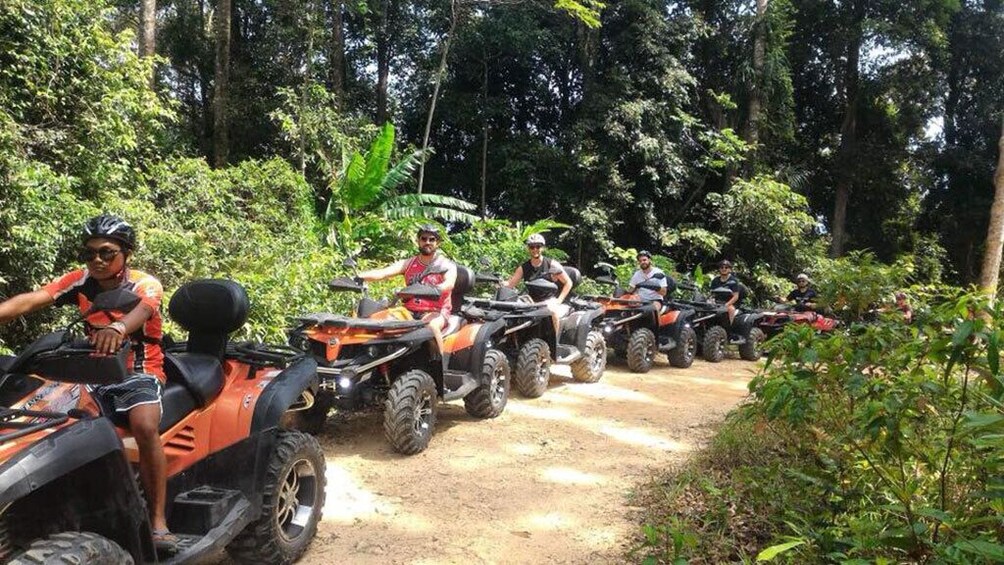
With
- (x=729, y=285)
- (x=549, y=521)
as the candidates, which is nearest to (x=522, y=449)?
(x=549, y=521)

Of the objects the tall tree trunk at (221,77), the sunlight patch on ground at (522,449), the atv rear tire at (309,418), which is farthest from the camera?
the tall tree trunk at (221,77)

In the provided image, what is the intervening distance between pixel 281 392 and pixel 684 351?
7815 mm

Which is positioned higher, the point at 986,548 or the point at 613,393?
the point at 986,548

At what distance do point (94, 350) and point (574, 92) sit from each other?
1921 centimetres

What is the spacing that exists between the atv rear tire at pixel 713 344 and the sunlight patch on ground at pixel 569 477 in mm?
6789

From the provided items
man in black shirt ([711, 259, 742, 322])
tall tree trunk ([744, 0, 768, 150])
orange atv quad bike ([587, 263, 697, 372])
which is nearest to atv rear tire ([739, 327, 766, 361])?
man in black shirt ([711, 259, 742, 322])

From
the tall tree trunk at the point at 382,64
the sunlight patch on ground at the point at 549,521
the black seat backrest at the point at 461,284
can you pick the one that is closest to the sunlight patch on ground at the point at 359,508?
the sunlight patch on ground at the point at 549,521

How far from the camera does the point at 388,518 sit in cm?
396

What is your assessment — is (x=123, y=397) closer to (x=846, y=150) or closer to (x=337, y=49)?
(x=337, y=49)

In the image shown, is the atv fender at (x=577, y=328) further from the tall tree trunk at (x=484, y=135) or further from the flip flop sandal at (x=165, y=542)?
the tall tree trunk at (x=484, y=135)

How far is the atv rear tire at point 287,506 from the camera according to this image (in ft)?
10.1

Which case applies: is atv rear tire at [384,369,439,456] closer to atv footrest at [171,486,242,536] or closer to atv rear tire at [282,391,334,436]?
atv rear tire at [282,391,334,436]

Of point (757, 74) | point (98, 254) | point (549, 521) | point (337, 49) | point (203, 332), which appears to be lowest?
point (549, 521)

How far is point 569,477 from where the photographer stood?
4789 mm
